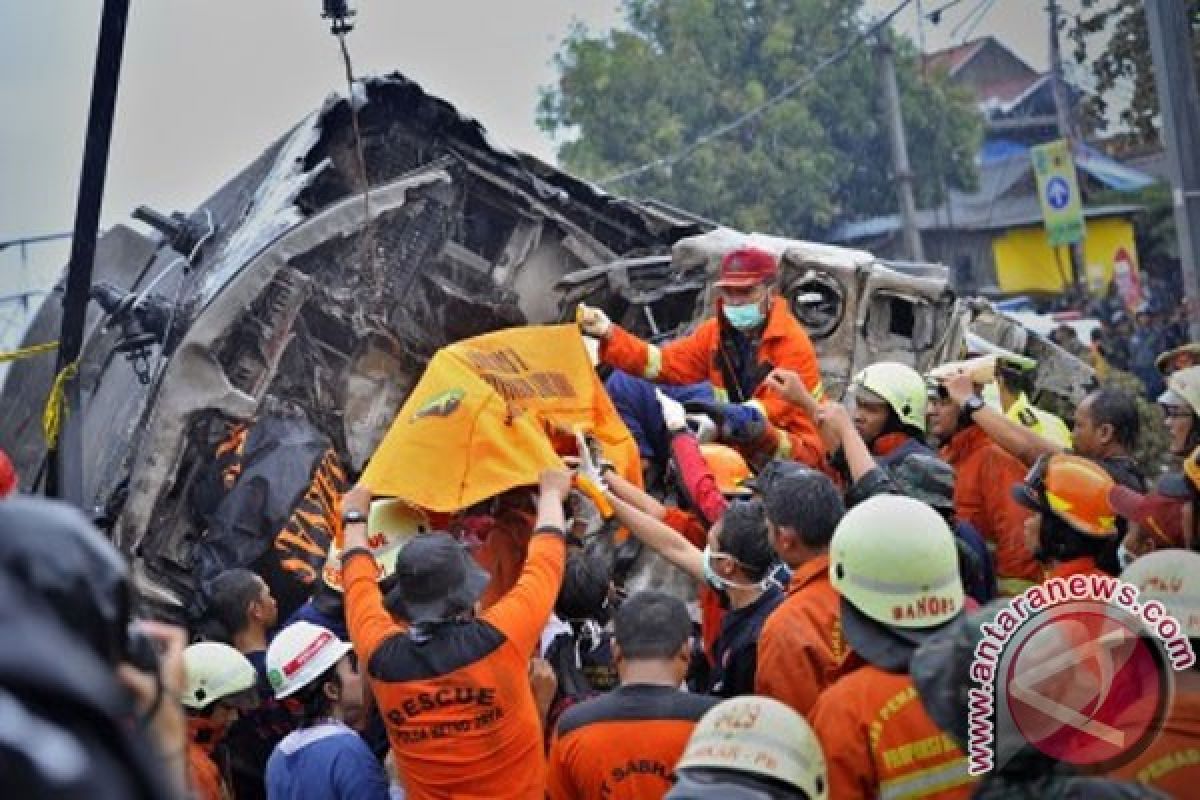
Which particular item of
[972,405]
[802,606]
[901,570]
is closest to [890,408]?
[972,405]

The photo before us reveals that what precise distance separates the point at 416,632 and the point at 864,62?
99.7 feet

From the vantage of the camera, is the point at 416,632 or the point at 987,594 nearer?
the point at 416,632

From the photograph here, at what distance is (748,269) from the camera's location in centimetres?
740

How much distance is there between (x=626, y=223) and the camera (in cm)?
891

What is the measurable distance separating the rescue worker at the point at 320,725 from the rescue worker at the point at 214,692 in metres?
0.12

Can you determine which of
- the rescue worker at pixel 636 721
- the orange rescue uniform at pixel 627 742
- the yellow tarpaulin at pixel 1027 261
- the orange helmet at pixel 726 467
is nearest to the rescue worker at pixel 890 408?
the orange helmet at pixel 726 467

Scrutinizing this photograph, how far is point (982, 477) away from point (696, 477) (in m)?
1.12

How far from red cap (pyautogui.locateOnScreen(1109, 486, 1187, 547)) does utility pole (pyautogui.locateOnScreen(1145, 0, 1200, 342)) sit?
203 inches

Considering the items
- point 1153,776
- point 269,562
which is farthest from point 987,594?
point 269,562

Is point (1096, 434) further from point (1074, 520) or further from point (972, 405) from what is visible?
→ point (1074, 520)

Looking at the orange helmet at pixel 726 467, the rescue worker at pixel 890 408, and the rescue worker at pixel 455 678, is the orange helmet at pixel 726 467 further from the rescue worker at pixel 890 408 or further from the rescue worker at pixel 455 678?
the rescue worker at pixel 455 678

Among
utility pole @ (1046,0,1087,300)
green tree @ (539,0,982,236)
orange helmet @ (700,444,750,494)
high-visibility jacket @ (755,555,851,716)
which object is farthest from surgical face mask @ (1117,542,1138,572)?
green tree @ (539,0,982,236)

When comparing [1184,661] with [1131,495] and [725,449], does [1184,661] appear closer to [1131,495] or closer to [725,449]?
[1131,495]

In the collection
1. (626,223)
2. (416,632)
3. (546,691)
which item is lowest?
(546,691)
